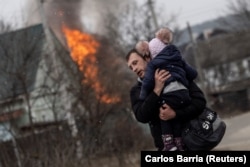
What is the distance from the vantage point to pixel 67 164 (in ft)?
36.6

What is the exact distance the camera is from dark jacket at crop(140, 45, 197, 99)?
4027 millimetres

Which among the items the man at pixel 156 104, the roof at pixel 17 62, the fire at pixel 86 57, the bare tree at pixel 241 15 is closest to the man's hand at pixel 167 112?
the man at pixel 156 104

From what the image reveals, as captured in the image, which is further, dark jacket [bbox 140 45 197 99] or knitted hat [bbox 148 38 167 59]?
knitted hat [bbox 148 38 167 59]

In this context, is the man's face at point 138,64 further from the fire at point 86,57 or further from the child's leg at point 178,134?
the fire at point 86,57

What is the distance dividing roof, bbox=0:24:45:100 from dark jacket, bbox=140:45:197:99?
34.3 feet

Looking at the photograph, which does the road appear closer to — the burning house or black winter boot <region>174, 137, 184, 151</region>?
the burning house

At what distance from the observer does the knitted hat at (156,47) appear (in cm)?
415

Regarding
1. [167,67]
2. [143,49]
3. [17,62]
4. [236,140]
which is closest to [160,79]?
[167,67]

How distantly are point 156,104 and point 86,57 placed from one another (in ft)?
56.2

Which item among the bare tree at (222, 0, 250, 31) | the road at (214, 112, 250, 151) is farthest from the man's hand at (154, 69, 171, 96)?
the bare tree at (222, 0, 250, 31)

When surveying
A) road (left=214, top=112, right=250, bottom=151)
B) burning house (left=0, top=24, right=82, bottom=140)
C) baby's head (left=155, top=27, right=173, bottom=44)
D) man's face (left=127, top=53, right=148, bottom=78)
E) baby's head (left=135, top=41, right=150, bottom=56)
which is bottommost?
road (left=214, top=112, right=250, bottom=151)

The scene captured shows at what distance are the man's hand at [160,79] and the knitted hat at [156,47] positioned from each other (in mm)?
203

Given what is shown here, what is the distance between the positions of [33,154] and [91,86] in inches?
241

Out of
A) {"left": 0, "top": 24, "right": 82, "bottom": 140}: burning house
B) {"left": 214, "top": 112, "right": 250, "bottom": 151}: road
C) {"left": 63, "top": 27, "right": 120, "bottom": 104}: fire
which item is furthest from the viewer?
{"left": 63, "top": 27, "right": 120, "bottom": 104}: fire
